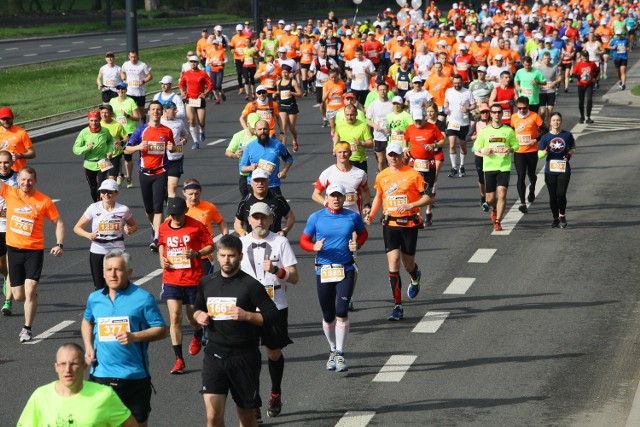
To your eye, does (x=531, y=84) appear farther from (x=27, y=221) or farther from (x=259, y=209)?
(x=259, y=209)

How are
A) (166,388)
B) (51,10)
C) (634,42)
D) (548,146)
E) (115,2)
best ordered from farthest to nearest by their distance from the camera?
(115,2) → (51,10) → (634,42) → (548,146) → (166,388)

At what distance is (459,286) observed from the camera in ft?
52.9

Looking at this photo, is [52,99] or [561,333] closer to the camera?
[561,333]

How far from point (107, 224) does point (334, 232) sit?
255 centimetres

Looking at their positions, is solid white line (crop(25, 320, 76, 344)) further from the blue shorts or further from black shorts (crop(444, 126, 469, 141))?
black shorts (crop(444, 126, 469, 141))

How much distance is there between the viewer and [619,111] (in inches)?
1412

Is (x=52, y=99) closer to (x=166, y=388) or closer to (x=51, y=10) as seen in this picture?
(x=166, y=388)

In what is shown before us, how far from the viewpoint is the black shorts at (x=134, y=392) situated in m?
9.29

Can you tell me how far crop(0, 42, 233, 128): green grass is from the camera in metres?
34.8

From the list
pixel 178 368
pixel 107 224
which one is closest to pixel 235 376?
pixel 178 368

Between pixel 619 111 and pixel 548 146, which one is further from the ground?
pixel 548 146

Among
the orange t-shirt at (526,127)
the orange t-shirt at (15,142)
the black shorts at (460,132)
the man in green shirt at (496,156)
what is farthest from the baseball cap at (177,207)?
the black shorts at (460,132)

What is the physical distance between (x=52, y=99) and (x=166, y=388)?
2583 cm

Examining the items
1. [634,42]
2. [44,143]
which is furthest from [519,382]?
[634,42]
